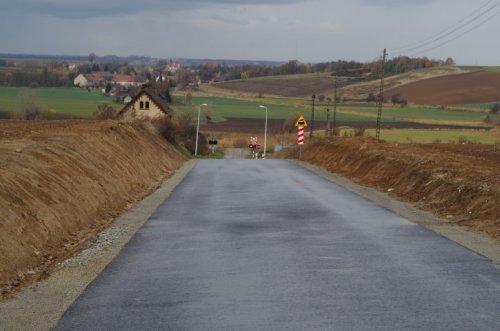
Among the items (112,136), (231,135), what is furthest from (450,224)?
(231,135)

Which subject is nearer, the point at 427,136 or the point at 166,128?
the point at 166,128

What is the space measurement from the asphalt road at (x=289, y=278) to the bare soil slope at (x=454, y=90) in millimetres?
109673

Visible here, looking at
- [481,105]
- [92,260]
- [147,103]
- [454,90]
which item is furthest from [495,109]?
[92,260]

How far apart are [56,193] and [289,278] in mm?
Answer: 7689

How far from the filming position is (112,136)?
1271 inches

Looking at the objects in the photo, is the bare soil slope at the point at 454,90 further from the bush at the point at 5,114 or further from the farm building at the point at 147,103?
the bush at the point at 5,114

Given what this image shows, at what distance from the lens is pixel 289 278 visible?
34.0 ft

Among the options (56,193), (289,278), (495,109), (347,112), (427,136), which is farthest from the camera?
(347,112)

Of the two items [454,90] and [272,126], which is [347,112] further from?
[272,126]

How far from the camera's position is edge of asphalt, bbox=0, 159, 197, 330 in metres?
8.31

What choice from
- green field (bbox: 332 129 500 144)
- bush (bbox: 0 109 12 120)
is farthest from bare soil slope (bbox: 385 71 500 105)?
bush (bbox: 0 109 12 120)

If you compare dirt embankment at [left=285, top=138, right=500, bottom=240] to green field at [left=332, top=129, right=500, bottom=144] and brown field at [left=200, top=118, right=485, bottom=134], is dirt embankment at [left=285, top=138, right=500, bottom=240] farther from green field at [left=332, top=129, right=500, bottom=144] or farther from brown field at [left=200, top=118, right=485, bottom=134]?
brown field at [left=200, top=118, right=485, bottom=134]

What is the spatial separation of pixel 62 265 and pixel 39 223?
230 centimetres

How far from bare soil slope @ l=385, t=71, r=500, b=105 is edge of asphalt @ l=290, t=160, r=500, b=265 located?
100579 mm
